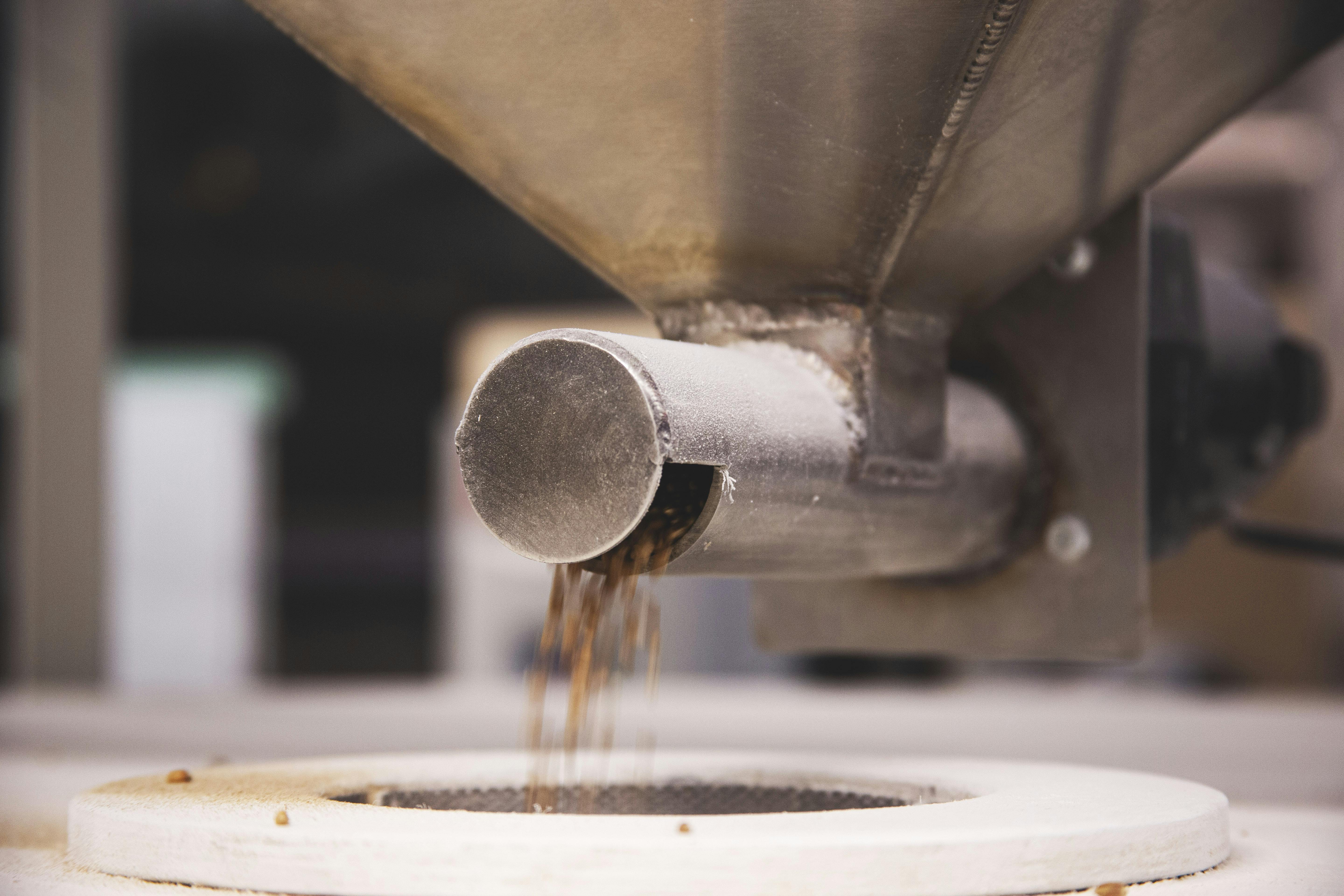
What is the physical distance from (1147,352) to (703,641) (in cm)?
272

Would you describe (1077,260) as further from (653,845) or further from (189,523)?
(189,523)

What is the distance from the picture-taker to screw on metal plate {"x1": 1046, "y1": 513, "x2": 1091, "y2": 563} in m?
1.12

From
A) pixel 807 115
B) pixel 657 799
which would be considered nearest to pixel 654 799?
pixel 657 799

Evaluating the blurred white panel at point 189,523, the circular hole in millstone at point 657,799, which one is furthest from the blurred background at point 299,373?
the circular hole in millstone at point 657,799

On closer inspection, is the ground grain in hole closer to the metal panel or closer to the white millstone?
the white millstone

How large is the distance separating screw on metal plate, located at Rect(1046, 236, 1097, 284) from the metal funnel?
81 mm

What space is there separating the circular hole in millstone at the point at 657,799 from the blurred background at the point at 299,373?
87 cm

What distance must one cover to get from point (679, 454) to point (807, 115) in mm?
253

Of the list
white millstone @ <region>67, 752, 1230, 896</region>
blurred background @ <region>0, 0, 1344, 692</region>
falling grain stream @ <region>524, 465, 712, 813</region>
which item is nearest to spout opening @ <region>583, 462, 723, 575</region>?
falling grain stream @ <region>524, 465, 712, 813</region>

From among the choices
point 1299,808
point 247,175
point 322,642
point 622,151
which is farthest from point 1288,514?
point 322,642

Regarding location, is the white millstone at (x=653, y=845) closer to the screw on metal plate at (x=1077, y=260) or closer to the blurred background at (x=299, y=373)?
the screw on metal plate at (x=1077, y=260)

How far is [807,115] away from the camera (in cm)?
86

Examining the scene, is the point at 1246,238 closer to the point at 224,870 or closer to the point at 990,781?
the point at 990,781

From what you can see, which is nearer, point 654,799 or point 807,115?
point 807,115
